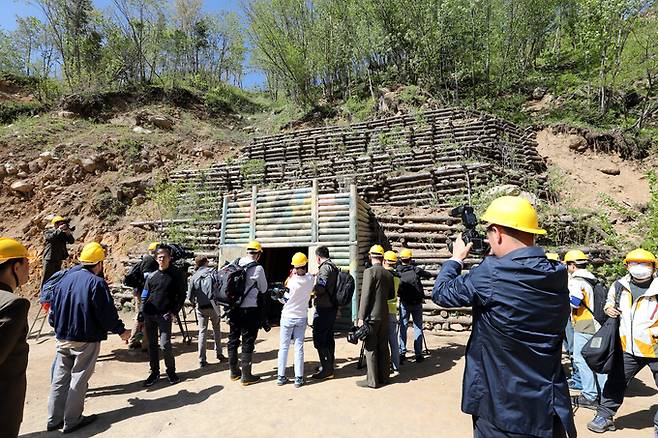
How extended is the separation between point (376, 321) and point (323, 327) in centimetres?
92

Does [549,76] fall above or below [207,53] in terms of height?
below

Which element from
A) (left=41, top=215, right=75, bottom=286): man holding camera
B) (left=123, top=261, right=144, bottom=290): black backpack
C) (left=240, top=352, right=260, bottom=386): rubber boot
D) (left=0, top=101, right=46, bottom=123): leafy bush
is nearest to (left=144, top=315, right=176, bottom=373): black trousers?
(left=240, top=352, right=260, bottom=386): rubber boot

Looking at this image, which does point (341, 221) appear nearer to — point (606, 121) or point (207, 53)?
point (606, 121)

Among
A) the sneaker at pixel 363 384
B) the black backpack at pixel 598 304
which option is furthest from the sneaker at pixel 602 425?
the sneaker at pixel 363 384

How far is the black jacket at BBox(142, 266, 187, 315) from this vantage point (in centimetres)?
554

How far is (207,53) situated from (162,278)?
3504 cm

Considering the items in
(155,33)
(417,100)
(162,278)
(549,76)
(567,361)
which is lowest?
(567,361)

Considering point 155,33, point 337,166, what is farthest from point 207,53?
point 337,166

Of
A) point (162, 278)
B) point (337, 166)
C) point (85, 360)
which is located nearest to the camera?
point (85, 360)

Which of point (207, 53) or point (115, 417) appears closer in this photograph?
point (115, 417)

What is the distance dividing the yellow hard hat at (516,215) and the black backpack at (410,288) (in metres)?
4.54

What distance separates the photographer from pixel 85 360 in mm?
4410

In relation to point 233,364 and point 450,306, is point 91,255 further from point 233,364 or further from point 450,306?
point 450,306

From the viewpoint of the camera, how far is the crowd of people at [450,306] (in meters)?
2.14
